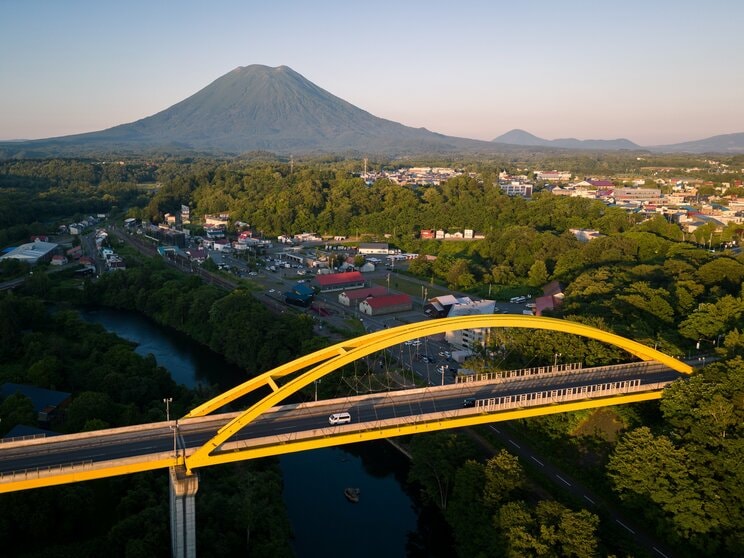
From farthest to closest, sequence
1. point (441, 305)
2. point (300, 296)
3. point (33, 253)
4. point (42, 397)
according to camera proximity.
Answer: point (33, 253) < point (300, 296) < point (441, 305) < point (42, 397)

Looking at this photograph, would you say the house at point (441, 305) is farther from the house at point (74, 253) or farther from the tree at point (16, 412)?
the house at point (74, 253)

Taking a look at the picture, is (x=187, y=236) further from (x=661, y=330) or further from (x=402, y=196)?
(x=661, y=330)

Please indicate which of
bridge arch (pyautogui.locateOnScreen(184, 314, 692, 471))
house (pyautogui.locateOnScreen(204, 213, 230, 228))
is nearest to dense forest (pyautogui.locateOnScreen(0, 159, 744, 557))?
bridge arch (pyautogui.locateOnScreen(184, 314, 692, 471))

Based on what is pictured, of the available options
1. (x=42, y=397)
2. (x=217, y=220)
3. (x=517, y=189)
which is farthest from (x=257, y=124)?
(x=42, y=397)

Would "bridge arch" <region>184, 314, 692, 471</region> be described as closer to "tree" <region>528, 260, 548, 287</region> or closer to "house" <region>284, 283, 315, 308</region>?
"house" <region>284, 283, 315, 308</region>

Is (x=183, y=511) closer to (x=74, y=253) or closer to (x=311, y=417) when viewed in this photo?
(x=311, y=417)

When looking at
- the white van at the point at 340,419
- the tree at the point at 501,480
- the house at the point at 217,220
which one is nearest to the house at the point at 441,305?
the tree at the point at 501,480
